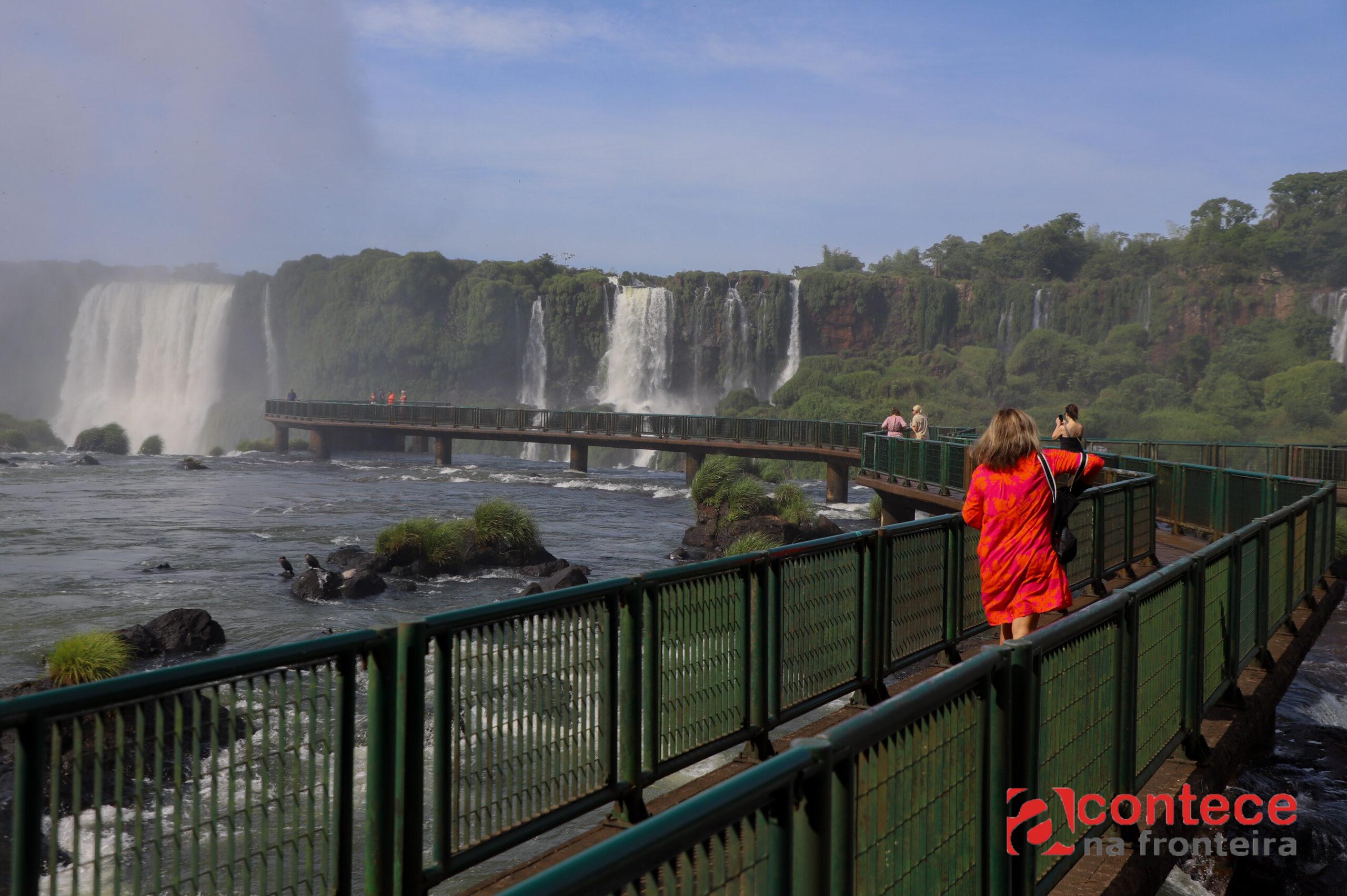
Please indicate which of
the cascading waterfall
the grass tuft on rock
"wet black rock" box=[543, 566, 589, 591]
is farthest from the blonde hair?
the cascading waterfall

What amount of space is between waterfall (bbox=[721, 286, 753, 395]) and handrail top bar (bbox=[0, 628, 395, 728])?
8284cm

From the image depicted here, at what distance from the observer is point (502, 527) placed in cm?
2747

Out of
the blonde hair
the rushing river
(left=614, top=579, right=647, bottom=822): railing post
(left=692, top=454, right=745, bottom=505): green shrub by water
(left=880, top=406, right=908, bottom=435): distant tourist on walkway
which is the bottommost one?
the rushing river

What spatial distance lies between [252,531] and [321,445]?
35.1 metres

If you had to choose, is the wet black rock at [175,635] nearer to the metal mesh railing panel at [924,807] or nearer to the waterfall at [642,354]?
the metal mesh railing panel at [924,807]

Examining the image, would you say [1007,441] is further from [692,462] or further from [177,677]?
[692,462]

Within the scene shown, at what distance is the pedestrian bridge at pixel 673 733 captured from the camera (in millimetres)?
2936

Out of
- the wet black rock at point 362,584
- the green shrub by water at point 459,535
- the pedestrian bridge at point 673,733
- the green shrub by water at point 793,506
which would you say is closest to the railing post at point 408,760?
the pedestrian bridge at point 673,733

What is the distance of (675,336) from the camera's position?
8744cm

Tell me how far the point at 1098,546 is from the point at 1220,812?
6.35m

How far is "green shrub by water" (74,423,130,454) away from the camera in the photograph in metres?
64.1

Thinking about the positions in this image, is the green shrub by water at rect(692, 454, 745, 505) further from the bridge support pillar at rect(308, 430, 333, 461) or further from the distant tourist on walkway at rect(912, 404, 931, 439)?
the bridge support pillar at rect(308, 430, 333, 461)

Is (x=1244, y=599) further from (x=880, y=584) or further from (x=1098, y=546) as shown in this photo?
(x=1098, y=546)

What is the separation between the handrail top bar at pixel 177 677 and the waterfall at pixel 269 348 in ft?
381
